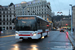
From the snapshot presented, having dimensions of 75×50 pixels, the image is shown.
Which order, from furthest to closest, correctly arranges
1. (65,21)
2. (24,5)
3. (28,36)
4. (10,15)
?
1. (65,21)
2. (24,5)
3. (10,15)
4. (28,36)

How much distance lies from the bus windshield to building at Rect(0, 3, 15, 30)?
7918cm

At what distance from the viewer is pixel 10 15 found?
9244cm

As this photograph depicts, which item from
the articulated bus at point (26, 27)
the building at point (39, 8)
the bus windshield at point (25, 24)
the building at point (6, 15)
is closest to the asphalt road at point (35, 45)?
the articulated bus at point (26, 27)

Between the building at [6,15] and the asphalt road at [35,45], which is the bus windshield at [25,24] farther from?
the building at [6,15]

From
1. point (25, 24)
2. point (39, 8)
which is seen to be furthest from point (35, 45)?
point (39, 8)

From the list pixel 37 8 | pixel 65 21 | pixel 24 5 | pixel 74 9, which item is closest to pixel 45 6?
pixel 37 8

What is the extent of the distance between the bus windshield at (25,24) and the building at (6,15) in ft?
260

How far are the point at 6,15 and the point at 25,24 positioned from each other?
81.8 metres

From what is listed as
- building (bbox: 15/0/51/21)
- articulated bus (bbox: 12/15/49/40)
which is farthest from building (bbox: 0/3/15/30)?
articulated bus (bbox: 12/15/49/40)

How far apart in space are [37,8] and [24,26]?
84188 millimetres

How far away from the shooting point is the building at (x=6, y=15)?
299 feet

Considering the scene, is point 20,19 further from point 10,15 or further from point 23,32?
point 10,15

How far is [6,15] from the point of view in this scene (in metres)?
92.4

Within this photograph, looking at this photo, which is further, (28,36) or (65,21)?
(65,21)
